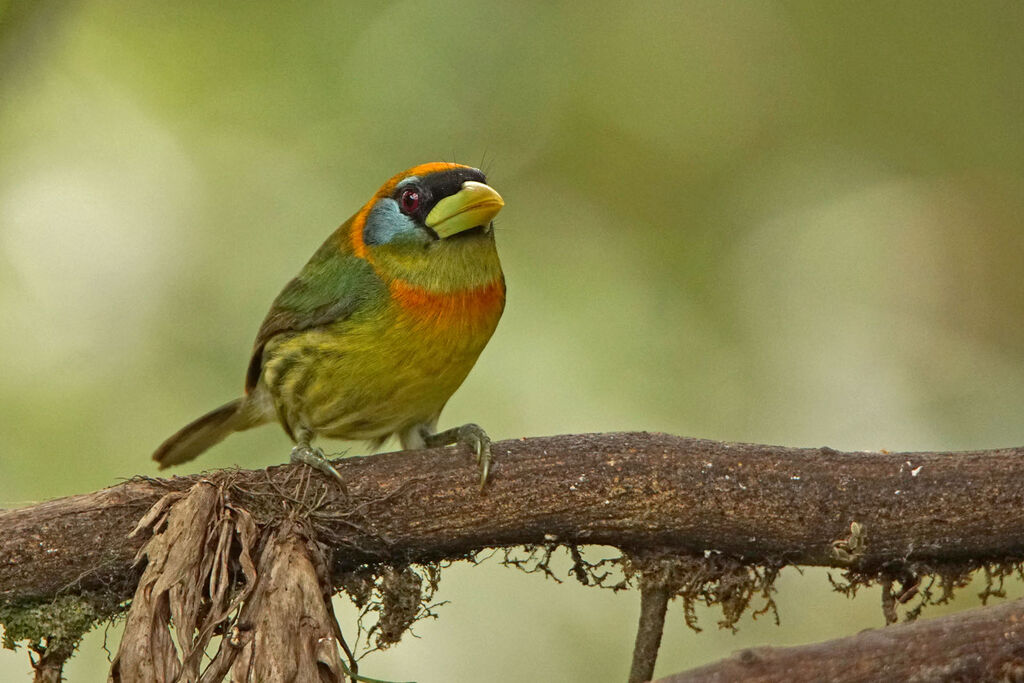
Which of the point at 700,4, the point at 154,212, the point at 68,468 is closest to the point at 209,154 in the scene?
the point at 154,212

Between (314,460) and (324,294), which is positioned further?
(324,294)

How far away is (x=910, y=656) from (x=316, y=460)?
141 centimetres

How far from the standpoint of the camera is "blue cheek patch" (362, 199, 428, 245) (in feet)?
10.9

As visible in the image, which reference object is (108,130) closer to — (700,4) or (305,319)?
(305,319)

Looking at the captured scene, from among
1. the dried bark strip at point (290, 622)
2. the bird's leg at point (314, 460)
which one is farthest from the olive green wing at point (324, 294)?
the dried bark strip at point (290, 622)

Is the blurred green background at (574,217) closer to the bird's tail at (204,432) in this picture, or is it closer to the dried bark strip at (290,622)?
the bird's tail at (204,432)

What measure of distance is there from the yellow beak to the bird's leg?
0.71 m

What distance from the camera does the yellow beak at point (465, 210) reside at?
316cm

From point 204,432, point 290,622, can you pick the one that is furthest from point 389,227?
point 290,622

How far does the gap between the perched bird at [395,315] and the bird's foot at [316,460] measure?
0.7 inches

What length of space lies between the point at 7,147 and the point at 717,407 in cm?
299

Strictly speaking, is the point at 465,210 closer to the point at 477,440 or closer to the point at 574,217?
the point at 477,440

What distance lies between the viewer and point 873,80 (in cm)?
478

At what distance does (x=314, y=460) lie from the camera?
9.19ft
